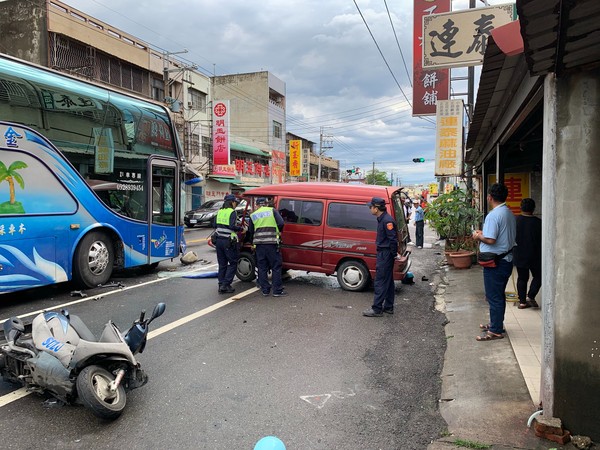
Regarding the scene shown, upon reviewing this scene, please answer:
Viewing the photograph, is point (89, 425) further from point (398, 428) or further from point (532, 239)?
point (532, 239)

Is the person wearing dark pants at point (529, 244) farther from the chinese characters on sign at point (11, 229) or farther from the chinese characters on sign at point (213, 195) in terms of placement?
the chinese characters on sign at point (213, 195)

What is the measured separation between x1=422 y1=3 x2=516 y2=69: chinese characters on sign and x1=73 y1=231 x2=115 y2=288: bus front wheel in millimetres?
7950

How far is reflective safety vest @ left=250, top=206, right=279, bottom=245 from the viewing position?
748cm

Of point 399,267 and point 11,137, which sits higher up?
point 11,137

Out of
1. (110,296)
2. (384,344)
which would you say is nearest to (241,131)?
(110,296)

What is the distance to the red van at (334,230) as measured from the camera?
793cm

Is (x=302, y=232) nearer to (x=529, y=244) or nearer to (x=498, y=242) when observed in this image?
(x=529, y=244)

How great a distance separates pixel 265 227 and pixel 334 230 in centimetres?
137

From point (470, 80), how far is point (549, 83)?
10.5 m

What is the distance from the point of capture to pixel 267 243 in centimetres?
749

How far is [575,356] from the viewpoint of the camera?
290 centimetres

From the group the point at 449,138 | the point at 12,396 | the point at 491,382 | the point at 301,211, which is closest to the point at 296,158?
the point at 449,138

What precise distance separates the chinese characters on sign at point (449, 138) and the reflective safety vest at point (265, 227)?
22.5 ft

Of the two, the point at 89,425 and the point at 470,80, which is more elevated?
the point at 470,80
